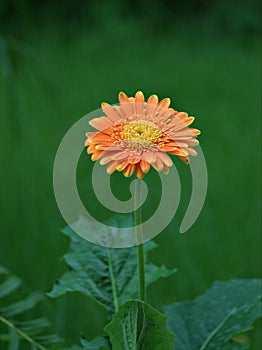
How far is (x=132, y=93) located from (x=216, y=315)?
1.81m

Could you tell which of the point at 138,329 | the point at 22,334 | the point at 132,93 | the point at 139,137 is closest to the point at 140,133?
the point at 139,137

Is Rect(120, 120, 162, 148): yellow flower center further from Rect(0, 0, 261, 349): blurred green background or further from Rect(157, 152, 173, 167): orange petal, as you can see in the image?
Rect(0, 0, 261, 349): blurred green background

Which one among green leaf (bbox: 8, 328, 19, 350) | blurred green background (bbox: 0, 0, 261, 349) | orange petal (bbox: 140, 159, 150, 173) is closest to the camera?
orange petal (bbox: 140, 159, 150, 173)

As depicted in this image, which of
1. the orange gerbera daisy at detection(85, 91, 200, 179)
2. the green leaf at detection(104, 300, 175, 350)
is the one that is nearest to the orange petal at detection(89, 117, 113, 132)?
the orange gerbera daisy at detection(85, 91, 200, 179)

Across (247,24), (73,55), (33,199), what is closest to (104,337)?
(33,199)

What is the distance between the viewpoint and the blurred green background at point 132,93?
124cm

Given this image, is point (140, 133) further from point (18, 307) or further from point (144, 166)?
point (18, 307)

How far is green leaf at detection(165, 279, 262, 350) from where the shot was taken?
0.73 metres

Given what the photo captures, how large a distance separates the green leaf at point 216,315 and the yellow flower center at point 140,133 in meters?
0.25

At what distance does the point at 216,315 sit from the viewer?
0.78 metres

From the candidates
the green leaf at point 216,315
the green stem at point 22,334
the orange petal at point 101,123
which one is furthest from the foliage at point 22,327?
the orange petal at point 101,123

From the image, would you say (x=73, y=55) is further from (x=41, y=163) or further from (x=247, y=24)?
(x=41, y=163)

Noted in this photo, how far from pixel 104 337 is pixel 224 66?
253 centimetres

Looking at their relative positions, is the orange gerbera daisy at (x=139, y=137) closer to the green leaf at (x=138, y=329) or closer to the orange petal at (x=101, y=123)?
the orange petal at (x=101, y=123)
